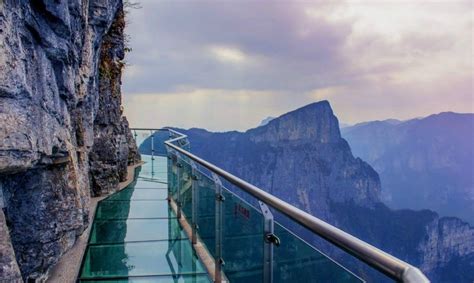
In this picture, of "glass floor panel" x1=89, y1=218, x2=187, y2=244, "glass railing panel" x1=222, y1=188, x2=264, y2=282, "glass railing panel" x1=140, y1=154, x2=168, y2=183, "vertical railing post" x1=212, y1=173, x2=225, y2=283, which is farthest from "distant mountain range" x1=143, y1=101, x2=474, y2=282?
"glass railing panel" x1=222, y1=188, x2=264, y2=282

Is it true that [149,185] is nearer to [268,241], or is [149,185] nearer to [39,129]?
[39,129]

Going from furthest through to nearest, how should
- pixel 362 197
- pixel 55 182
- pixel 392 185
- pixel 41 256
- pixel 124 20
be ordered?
pixel 392 185
pixel 362 197
pixel 124 20
pixel 55 182
pixel 41 256

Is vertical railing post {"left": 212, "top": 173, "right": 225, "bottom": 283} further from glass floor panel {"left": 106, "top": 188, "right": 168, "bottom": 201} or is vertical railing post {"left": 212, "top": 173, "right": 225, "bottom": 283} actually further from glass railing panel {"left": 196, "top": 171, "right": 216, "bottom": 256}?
glass floor panel {"left": 106, "top": 188, "right": 168, "bottom": 201}

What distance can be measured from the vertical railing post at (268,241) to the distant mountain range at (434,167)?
160 meters

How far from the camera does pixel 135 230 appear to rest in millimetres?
4684

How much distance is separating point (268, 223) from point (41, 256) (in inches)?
76.1

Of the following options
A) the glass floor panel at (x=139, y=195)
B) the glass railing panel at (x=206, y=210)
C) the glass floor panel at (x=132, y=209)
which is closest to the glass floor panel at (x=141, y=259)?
the glass railing panel at (x=206, y=210)

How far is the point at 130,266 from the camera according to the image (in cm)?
357

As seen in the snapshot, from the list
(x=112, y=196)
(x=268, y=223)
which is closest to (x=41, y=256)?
(x=268, y=223)

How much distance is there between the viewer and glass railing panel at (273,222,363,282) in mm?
1415

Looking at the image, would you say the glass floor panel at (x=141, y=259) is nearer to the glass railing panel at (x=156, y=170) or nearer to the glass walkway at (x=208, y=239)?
the glass walkway at (x=208, y=239)

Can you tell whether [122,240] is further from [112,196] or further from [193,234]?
[112,196]

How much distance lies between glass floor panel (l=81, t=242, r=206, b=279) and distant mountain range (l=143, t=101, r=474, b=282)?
8474 cm

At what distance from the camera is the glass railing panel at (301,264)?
1415mm
